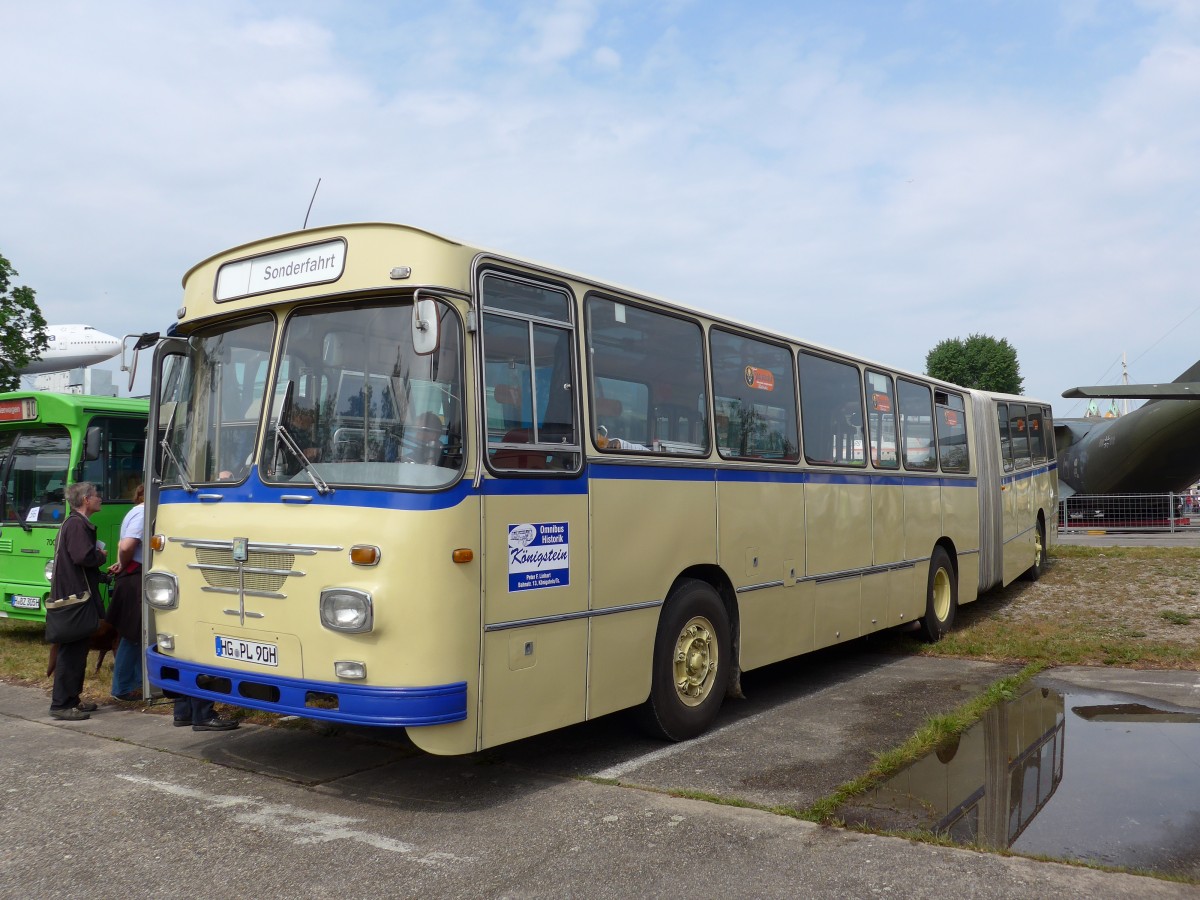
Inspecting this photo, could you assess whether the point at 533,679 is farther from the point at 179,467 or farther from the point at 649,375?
the point at 179,467

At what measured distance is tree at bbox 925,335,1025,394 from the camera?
63656 millimetres

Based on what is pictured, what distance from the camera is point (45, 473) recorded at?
11219mm

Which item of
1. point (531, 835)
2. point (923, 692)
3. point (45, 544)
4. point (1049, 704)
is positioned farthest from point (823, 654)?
point (45, 544)

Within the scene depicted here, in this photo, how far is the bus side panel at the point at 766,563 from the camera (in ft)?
24.7

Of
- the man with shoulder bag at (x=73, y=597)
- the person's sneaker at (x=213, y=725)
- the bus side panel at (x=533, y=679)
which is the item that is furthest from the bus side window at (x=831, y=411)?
the man with shoulder bag at (x=73, y=597)

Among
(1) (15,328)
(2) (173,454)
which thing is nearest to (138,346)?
(2) (173,454)

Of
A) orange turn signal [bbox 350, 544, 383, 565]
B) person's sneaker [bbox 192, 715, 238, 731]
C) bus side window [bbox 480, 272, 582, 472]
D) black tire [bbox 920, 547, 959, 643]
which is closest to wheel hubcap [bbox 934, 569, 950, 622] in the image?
black tire [bbox 920, 547, 959, 643]

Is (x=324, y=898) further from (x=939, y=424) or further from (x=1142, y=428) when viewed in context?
(x=1142, y=428)

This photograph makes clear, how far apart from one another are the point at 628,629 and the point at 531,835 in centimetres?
159

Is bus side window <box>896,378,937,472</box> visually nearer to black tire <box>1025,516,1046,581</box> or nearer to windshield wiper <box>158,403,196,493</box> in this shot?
black tire <box>1025,516,1046,581</box>

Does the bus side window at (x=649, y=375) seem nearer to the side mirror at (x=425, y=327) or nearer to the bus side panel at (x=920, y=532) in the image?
the side mirror at (x=425, y=327)

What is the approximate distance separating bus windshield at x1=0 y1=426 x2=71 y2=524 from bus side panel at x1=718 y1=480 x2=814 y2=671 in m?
7.51

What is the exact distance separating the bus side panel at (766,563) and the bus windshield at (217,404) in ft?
10.7

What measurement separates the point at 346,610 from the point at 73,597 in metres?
3.46
